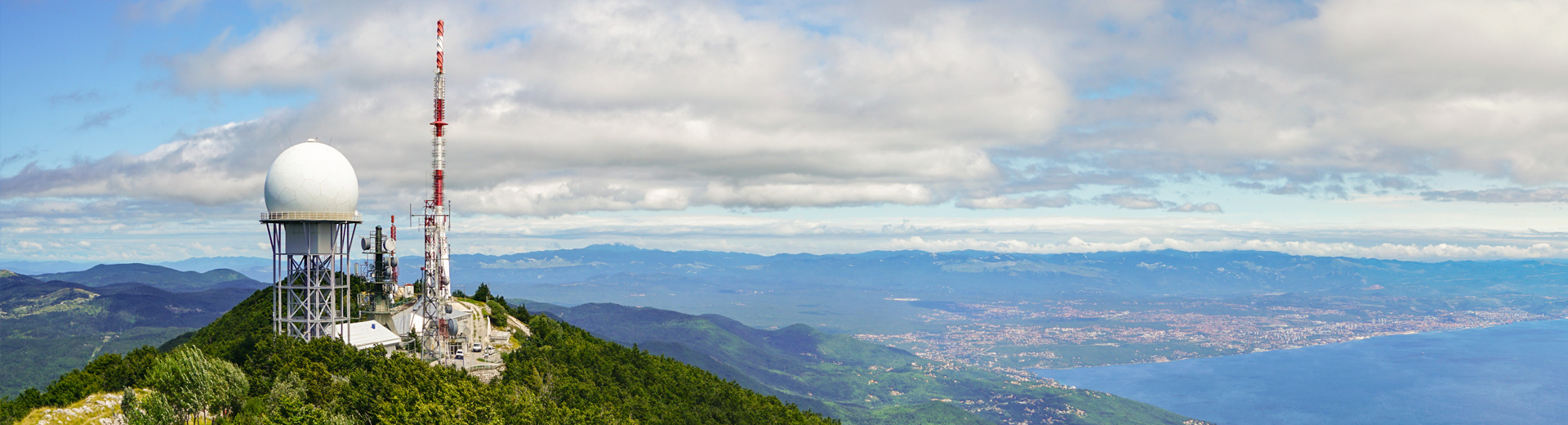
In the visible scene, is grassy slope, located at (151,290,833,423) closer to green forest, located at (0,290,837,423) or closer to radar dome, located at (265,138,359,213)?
green forest, located at (0,290,837,423)

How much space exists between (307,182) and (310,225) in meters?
3.61

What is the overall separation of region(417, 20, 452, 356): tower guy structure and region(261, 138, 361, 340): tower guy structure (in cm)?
699

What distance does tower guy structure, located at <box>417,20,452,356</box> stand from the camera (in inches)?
2805

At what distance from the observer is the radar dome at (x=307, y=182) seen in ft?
205

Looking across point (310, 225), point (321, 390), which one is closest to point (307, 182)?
point (310, 225)

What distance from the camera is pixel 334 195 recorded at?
210 feet

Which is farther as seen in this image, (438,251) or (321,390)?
(438,251)

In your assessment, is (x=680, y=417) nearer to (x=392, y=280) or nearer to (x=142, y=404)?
(x=392, y=280)

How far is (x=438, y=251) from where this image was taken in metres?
77.5

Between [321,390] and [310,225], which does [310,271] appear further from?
[321,390]

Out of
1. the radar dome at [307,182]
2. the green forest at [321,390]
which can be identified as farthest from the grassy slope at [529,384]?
the radar dome at [307,182]

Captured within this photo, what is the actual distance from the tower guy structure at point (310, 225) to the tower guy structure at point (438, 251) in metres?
6.99

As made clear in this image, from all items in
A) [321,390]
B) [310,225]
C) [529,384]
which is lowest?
[529,384]

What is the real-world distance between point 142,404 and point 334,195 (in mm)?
25425
